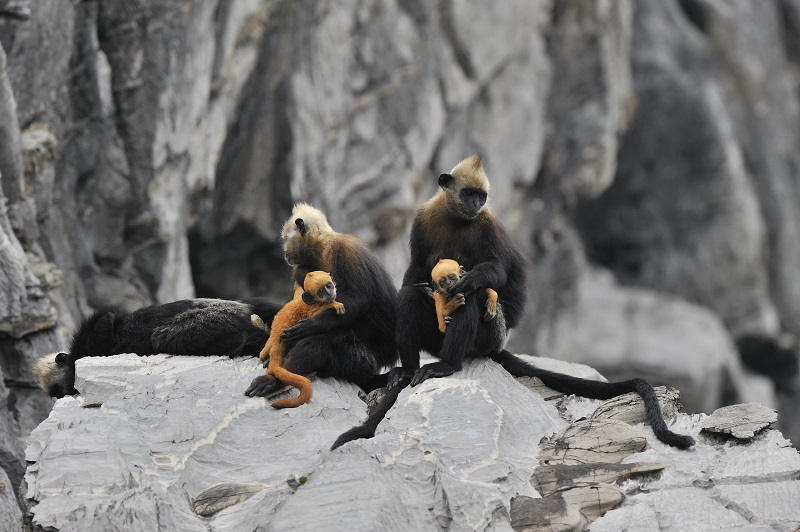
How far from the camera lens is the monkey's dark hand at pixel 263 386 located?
6.73m

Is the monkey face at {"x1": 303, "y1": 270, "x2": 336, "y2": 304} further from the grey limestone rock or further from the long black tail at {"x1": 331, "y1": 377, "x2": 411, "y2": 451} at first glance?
the grey limestone rock

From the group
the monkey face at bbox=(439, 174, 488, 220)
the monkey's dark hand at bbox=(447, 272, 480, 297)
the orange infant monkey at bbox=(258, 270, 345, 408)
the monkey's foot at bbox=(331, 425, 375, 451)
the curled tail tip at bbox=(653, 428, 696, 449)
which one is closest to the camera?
the monkey's foot at bbox=(331, 425, 375, 451)

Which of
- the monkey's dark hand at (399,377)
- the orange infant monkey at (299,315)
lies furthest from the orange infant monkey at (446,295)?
the orange infant monkey at (299,315)

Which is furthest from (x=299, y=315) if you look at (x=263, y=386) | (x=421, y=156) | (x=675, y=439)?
(x=421, y=156)

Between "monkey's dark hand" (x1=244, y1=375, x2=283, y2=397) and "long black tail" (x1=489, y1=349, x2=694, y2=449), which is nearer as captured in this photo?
"long black tail" (x1=489, y1=349, x2=694, y2=449)

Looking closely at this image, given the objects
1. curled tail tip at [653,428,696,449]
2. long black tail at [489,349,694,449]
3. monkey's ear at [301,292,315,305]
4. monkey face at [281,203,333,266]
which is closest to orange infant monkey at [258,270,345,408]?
monkey's ear at [301,292,315,305]

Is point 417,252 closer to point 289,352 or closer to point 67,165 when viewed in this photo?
point 289,352

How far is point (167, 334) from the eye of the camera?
25.0 feet

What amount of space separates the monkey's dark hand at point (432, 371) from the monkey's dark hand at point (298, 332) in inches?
28.6

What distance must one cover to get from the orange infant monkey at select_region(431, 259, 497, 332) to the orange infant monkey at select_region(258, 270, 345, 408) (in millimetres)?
629

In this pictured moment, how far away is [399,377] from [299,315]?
0.76m

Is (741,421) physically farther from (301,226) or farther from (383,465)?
(301,226)

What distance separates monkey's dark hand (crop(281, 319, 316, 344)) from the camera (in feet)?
22.8

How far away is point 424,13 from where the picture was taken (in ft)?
55.4
